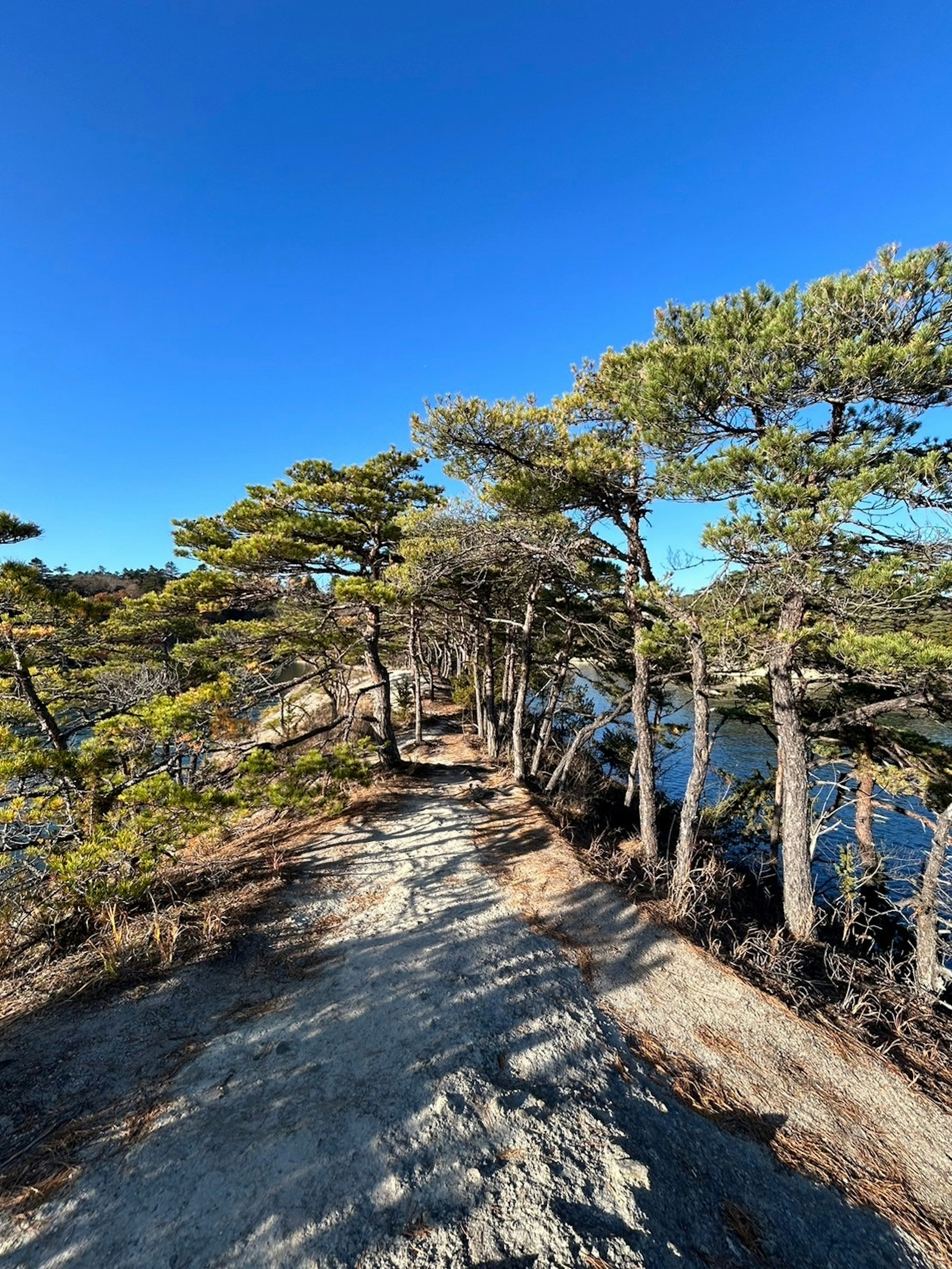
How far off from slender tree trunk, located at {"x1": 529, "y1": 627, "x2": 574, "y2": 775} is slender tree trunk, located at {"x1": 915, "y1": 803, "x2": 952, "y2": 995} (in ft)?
23.9

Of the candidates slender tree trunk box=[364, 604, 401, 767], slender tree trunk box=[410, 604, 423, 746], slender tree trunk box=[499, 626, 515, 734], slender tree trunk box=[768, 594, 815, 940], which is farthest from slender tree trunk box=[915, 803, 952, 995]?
slender tree trunk box=[410, 604, 423, 746]

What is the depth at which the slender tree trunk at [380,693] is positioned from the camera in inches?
420

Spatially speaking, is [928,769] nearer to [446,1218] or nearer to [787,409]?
[787,409]

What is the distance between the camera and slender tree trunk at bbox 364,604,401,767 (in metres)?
10.7

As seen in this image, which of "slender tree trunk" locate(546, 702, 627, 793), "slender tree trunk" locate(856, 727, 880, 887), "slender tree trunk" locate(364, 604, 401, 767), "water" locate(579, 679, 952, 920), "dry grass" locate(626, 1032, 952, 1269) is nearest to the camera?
"dry grass" locate(626, 1032, 952, 1269)

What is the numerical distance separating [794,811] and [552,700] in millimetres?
6667

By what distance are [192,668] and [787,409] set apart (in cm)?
997

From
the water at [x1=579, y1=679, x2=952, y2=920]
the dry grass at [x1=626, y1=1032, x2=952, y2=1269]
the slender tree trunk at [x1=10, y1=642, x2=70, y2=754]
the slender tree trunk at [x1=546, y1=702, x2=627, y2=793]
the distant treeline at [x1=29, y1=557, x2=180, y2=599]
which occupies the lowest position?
the water at [x1=579, y1=679, x2=952, y2=920]

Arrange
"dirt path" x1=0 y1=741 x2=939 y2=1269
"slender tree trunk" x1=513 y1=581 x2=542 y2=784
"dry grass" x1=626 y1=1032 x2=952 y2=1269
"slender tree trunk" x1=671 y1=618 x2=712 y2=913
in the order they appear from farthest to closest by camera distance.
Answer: "slender tree trunk" x1=513 y1=581 x2=542 y2=784 < "slender tree trunk" x1=671 y1=618 x2=712 y2=913 < "dry grass" x1=626 y1=1032 x2=952 y2=1269 < "dirt path" x1=0 y1=741 x2=939 y2=1269

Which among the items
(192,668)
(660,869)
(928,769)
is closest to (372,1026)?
(660,869)

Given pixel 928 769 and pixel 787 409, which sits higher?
pixel 787 409

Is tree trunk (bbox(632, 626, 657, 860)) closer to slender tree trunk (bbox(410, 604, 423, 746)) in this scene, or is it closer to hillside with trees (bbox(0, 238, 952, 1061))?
hillside with trees (bbox(0, 238, 952, 1061))

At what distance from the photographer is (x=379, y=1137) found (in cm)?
316

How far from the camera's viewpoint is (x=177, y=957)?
196 inches
